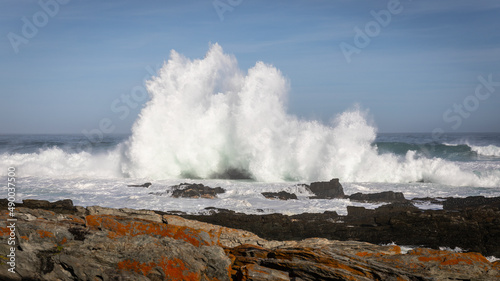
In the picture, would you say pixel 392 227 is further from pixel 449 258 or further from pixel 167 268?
pixel 167 268

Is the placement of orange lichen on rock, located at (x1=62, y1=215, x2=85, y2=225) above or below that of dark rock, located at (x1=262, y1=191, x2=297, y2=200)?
below

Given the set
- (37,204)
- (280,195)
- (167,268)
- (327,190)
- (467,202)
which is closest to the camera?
(167,268)

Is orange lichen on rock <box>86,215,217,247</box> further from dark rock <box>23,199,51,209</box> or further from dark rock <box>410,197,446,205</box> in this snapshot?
dark rock <box>410,197,446,205</box>

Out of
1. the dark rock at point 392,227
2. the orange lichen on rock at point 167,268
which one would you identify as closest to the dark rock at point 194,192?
the dark rock at point 392,227

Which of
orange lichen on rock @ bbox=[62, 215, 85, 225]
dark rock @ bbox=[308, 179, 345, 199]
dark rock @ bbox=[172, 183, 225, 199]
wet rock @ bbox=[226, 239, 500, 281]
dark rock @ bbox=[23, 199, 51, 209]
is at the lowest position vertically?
wet rock @ bbox=[226, 239, 500, 281]

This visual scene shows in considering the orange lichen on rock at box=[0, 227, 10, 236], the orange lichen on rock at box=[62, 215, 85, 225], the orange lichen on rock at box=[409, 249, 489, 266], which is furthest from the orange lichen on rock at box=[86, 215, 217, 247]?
the orange lichen on rock at box=[409, 249, 489, 266]

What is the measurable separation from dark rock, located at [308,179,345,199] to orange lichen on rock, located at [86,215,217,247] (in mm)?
13668

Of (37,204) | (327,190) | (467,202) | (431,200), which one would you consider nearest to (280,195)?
(327,190)

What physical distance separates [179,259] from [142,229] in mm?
1201

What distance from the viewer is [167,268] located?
5980 millimetres

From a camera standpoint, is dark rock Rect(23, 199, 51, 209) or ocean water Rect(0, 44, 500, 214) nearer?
dark rock Rect(23, 199, 51, 209)

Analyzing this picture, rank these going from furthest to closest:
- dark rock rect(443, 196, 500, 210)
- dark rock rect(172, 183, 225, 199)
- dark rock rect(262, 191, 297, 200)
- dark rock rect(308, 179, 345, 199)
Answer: dark rock rect(308, 179, 345, 199) < dark rock rect(172, 183, 225, 199) < dark rock rect(262, 191, 297, 200) < dark rock rect(443, 196, 500, 210)

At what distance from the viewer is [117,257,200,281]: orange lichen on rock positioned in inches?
234

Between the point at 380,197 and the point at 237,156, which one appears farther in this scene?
the point at 237,156
